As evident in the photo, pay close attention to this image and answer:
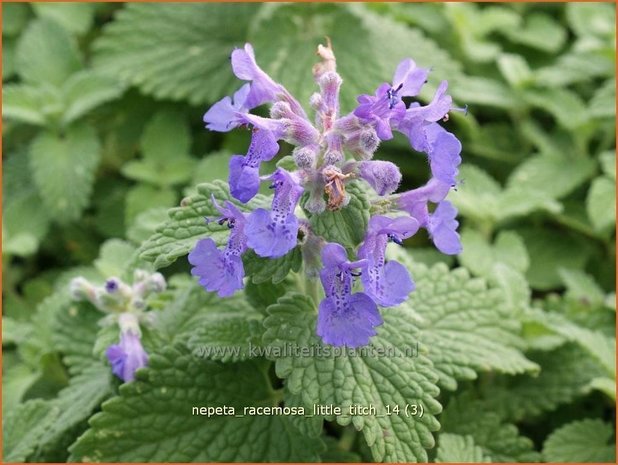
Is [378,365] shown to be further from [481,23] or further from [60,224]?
[481,23]

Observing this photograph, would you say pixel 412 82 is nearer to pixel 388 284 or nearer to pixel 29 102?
pixel 388 284

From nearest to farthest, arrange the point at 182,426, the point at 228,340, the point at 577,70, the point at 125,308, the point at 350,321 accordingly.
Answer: the point at 350,321 < the point at 228,340 < the point at 182,426 < the point at 125,308 < the point at 577,70

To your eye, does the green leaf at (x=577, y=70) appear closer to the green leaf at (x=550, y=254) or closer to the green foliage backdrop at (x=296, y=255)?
the green foliage backdrop at (x=296, y=255)

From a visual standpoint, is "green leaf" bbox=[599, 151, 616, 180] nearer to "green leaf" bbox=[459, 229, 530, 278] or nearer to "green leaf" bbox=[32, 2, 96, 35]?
"green leaf" bbox=[459, 229, 530, 278]

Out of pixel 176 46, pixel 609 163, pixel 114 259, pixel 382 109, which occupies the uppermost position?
pixel 176 46

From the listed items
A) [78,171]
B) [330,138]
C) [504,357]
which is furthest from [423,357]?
[78,171]

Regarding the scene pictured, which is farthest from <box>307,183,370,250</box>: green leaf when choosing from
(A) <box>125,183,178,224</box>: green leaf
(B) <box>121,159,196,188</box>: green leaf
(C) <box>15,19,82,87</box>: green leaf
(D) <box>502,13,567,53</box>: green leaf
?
(D) <box>502,13,567,53</box>: green leaf

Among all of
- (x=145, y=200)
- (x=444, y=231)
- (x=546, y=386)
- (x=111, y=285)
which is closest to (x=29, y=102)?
(x=145, y=200)
